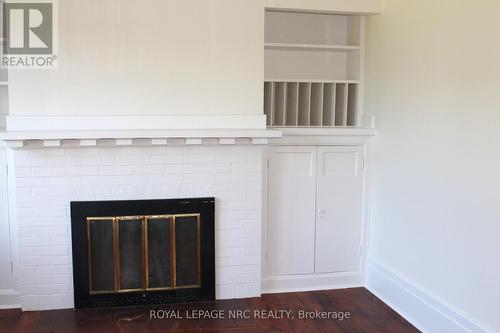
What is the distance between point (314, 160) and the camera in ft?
12.7

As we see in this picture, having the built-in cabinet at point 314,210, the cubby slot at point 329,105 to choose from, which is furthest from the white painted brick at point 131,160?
the cubby slot at point 329,105

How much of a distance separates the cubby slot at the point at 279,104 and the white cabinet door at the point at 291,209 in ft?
1.13

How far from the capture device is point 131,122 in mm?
3426

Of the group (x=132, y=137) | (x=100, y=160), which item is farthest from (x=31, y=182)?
(x=132, y=137)

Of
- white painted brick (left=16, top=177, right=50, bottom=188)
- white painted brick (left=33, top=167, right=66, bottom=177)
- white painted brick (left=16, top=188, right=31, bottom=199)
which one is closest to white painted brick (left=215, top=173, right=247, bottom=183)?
white painted brick (left=33, top=167, right=66, bottom=177)

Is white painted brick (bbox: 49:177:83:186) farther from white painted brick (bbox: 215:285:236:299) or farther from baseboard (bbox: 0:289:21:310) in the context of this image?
white painted brick (bbox: 215:285:236:299)

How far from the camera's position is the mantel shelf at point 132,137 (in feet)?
10.5

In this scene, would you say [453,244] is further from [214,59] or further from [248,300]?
[214,59]

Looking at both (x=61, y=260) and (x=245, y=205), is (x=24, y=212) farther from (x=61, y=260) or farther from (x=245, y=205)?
(x=245, y=205)

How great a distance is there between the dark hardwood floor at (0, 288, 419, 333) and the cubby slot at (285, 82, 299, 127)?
1421mm

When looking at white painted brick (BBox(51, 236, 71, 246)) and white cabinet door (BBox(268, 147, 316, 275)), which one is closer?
white painted brick (BBox(51, 236, 71, 246))

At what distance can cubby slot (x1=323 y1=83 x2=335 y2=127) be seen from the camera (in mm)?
4035

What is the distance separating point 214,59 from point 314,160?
1.10 meters

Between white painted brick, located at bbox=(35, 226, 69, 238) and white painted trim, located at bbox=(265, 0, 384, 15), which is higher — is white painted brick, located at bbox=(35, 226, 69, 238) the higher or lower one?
the lower one
